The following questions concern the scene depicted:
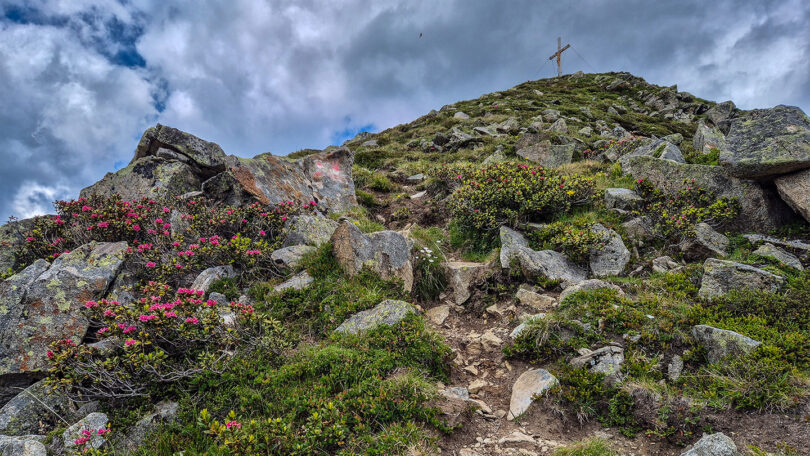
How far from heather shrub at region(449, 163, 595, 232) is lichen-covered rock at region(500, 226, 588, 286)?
1324 millimetres

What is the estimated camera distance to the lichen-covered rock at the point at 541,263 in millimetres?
8023

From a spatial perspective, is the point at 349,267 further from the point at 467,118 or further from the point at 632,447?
the point at 467,118

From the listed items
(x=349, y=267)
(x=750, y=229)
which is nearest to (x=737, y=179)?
(x=750, y=229)

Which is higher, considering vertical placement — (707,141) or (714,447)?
(707,141)

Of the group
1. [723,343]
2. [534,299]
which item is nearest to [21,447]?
[534,299]

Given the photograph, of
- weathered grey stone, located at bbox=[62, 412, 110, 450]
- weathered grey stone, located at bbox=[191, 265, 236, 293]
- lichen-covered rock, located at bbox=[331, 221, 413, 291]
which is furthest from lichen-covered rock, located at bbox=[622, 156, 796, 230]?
weathered grey stone, located at bbox=[62, 412, 110, 450]

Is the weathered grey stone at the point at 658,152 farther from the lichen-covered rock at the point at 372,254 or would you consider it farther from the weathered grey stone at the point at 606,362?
the lichen-covered rock at the point at 372,254

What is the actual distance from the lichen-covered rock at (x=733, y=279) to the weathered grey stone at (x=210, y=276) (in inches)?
387

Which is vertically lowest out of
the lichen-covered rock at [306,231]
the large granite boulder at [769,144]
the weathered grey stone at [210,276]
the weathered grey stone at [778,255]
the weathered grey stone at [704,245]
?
the weathered grey stone at [778,255]

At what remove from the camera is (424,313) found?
785 cm

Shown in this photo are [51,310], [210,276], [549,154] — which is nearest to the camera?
[51,310]

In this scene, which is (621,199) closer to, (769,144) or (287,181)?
(769,144)

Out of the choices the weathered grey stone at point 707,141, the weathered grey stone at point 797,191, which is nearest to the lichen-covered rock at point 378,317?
the weathered grey stone at point 797,191

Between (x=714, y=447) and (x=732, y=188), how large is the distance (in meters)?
8.21
